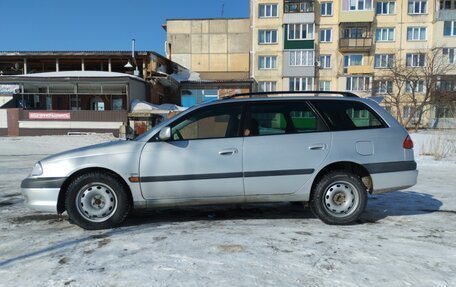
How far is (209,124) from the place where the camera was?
5.23 meters

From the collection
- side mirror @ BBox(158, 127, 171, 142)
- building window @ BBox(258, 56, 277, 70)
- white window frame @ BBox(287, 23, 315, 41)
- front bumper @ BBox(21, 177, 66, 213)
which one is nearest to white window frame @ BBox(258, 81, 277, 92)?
building window @ BBox(258, 56, 277, 70)

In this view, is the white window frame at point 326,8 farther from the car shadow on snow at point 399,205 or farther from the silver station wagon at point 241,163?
the silver station wagon at point 241,163

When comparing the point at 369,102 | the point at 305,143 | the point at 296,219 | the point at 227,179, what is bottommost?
the point at 296,219

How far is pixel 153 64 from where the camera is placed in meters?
37.2

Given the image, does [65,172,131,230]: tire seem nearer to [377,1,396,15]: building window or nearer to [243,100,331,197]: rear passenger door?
[243,100,331,197]: rear passenger door

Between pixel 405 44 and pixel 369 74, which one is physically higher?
pixel 405 44

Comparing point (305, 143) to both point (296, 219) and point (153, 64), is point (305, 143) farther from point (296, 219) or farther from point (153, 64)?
point (153, 64)

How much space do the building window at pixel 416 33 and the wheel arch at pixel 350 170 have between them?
152ft

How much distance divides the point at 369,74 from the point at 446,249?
144 ft

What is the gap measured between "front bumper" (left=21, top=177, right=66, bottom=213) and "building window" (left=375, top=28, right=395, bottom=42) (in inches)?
1856

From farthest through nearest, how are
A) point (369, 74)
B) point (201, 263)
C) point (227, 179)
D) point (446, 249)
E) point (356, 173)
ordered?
point (369, 74) → point (356, 173) → point (227, 179) → point (446, 249) → point (201, 263)

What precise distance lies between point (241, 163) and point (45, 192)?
253 centimetres

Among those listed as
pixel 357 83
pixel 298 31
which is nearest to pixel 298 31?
pixel 298 31

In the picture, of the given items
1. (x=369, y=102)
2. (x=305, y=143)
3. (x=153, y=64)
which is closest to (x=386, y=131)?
(x=369, y=102)
